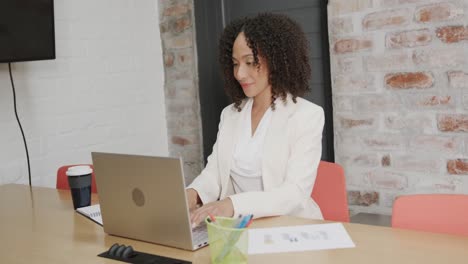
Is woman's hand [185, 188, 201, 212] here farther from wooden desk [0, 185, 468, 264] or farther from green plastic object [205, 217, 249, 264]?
green plastic object [205, 217, 249, 264]

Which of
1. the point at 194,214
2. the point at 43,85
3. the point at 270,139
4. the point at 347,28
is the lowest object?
the point at 194,214

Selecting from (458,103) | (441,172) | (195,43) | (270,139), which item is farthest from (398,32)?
(195,43)

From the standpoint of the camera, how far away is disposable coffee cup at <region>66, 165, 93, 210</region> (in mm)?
1839

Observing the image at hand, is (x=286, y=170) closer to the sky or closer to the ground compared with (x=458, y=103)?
closer to the ground

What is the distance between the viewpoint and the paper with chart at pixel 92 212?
1713 millimetres

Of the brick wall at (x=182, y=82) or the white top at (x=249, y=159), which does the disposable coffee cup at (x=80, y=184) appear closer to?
the white top at (x=249, y=159)

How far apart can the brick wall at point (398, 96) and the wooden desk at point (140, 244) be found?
1.04 meters

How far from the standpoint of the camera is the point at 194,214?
1.50 meters

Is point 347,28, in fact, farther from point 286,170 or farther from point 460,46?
point 286,170

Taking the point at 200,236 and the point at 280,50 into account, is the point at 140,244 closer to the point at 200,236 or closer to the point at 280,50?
the point at 200,236

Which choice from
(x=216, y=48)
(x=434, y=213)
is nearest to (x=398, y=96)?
(x=434, y=213)

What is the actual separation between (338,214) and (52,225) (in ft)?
3.13

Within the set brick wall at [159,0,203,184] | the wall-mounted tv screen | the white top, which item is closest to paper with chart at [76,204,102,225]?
the white top

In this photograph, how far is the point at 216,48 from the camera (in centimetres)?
315
